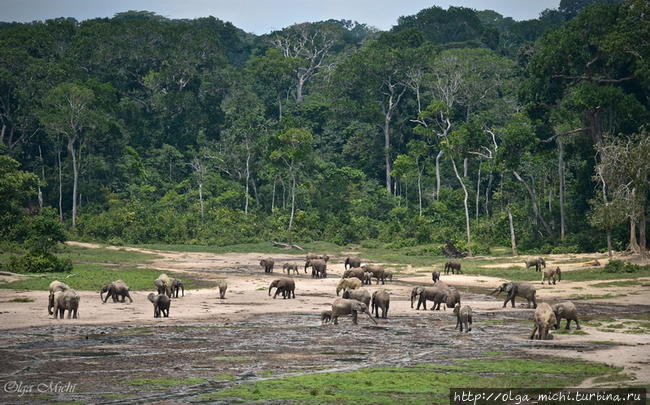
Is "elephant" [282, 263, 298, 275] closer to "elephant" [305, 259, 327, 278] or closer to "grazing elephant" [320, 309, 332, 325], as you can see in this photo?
"elephant" [305, 259, 327, 278]

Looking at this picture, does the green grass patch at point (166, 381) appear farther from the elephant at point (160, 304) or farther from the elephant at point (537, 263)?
the elephant at point (537, 263)

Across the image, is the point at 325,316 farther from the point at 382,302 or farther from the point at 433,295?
the point at 433,295

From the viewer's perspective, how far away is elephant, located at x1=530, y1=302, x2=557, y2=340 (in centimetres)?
2864

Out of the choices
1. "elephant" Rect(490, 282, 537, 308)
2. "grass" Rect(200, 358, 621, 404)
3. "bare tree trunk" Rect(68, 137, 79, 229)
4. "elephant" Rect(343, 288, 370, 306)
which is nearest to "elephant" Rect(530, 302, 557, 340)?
"grass" Rect(200, 358, 621, 404)

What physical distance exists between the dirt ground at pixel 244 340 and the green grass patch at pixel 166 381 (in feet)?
1.10

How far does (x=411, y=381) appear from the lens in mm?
22422

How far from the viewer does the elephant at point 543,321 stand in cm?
2864

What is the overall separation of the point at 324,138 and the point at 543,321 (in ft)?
244

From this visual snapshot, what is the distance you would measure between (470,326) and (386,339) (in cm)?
379

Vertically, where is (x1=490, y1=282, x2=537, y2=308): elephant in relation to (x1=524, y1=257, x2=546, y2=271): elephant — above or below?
below

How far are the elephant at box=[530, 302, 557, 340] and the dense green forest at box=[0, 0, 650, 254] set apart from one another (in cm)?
2422

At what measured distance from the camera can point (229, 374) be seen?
76.7 ft

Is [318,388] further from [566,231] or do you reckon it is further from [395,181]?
[395,181]

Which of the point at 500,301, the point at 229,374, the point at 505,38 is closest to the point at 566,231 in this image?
the point at 500,301
